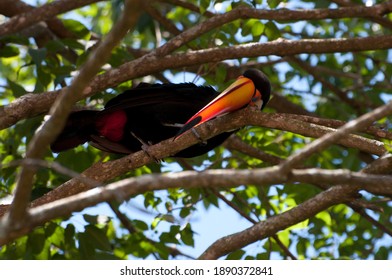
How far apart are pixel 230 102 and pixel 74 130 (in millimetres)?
1058

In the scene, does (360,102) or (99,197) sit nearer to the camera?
(99,197)

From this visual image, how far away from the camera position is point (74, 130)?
Answer: 4.34 m

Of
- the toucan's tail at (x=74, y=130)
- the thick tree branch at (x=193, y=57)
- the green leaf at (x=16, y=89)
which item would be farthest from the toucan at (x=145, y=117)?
the green leaf at (x=16, y=89)

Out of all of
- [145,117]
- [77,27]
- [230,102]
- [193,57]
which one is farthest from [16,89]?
[230,102]

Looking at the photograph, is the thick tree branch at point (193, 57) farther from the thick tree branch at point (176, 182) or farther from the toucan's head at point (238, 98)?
the thick tree branch at point (176, 182)

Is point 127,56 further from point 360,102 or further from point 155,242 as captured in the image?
point 360,102

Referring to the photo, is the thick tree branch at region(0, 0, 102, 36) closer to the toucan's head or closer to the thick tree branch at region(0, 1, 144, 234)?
the toucan's head

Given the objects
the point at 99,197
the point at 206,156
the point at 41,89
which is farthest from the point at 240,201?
the point at 99,197

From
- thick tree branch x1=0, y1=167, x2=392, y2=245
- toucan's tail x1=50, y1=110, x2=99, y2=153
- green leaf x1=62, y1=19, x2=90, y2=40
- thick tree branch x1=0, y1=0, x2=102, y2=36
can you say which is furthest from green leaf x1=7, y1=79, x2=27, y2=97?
thick tree branch x1=0, y1=167, x2=392, y2=245

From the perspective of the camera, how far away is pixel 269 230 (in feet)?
11.2

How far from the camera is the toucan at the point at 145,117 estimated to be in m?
4.32

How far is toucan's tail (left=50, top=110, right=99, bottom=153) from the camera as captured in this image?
429 centimetres

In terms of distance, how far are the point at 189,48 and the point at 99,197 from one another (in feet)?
10.5

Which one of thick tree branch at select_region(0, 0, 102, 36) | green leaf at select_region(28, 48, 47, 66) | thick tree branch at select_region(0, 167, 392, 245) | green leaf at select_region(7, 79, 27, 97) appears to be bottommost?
thick tree branch at select_region(0, 167, 392, 245)
